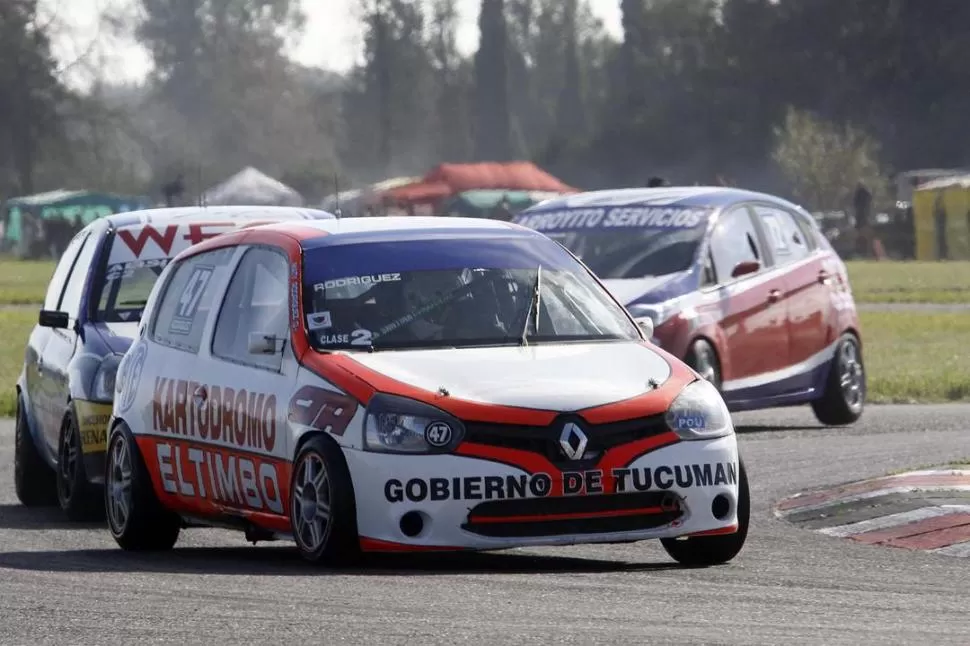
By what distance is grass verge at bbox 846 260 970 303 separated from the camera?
41781 millimetres

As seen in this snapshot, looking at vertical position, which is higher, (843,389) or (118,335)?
(118,335)

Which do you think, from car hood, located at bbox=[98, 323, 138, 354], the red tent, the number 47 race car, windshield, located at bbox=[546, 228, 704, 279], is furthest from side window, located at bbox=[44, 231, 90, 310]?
the red tent

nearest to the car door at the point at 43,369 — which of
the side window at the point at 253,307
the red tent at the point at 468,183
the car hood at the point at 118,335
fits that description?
the car hood at the point at 118,335

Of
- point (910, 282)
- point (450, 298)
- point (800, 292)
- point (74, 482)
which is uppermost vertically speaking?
point (450, 298)

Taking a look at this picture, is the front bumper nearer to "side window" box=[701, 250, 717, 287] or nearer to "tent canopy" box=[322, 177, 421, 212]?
"side window" box=[701, 250, 717, 287]

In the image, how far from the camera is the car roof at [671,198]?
16.6 meters

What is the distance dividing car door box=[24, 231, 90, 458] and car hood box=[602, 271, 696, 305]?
12.1 ft

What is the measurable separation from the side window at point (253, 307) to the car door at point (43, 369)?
2572 millimetres

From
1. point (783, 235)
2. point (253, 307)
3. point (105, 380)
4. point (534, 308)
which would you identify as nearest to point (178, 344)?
point (253, 307)

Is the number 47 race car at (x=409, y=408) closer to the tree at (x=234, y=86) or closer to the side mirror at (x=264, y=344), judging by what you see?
the side mirror at (x=264, y=344)

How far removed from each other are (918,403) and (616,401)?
1176cm

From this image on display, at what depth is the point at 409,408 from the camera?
859 cm

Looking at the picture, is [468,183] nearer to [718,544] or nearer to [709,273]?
[709,273]

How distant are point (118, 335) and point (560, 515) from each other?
13.9 feet
